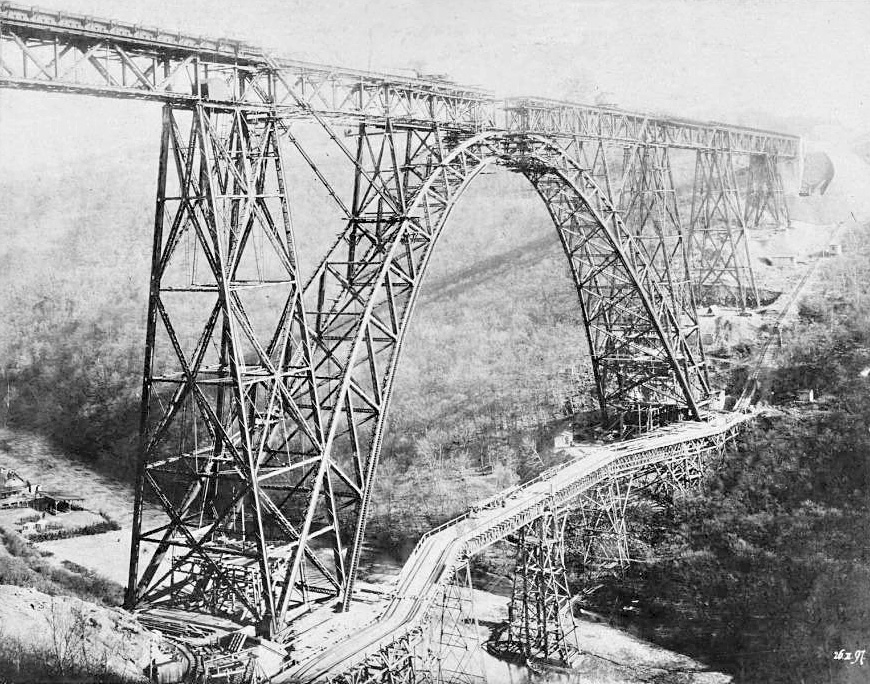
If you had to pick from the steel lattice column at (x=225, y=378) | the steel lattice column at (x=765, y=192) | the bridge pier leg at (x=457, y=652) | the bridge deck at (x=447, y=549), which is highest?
the steel lattice column at (x=765, y=192)

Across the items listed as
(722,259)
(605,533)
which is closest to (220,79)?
(605,533)

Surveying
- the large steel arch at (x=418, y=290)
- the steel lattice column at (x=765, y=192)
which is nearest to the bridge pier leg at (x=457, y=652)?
the large steel arch at (x=418, y=290)

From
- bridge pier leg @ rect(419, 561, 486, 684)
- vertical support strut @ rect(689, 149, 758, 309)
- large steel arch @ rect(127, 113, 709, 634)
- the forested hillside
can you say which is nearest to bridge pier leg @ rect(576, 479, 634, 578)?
the forested hillside

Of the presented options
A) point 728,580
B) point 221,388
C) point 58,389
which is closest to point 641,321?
point 728,580

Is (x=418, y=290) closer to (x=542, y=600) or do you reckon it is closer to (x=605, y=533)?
(x=542, y=600)

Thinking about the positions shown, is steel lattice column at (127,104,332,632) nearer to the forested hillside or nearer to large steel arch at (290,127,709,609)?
large steel arch at (290,127,709,609)

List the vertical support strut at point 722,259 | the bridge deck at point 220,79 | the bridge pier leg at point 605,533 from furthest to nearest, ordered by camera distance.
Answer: the vertical support strut at point 722,259
the bridge pier leg at point 605,533
the bridge deck at point 220,79

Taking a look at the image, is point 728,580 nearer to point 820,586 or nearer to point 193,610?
point 820,586

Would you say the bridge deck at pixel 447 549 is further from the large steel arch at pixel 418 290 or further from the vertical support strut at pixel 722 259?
the vertical support strut at pixel 722 259
